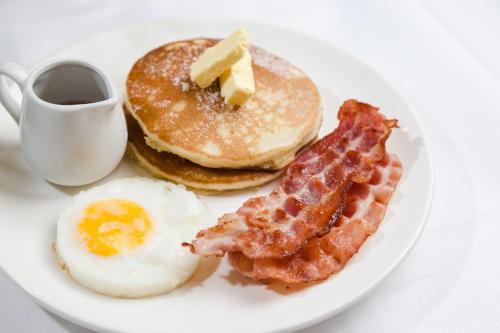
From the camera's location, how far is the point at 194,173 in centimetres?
217

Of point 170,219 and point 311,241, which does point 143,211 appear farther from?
point 311,241

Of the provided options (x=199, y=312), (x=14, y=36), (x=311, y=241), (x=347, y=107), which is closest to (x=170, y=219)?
(x=199, y=312)

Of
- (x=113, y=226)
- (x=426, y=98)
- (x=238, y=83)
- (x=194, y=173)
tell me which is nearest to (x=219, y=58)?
(x=238, y=83)

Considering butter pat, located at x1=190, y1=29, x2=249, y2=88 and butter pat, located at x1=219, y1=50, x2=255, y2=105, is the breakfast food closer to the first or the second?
butter pat, located at x1=219, y1=50, x2=255, y2=105

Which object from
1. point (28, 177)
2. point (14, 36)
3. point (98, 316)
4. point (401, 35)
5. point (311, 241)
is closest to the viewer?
point (98, 316)

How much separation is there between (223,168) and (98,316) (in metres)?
0.77

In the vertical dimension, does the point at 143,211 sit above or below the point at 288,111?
below

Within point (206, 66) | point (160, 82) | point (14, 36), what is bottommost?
point (14, 36)

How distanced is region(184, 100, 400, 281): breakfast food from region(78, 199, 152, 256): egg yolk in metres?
0.18

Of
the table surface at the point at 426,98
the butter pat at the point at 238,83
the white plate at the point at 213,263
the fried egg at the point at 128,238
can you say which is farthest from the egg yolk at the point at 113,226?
the butter pat at the point at 238,83

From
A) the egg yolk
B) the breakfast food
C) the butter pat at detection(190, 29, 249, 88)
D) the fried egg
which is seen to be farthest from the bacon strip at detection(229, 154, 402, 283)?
the butter pat at detection(190, 29, 249, 88)

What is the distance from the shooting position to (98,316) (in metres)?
1.64

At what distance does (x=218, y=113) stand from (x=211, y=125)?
2.9 inches

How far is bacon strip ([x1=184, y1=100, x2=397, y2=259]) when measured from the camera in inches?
70.9
